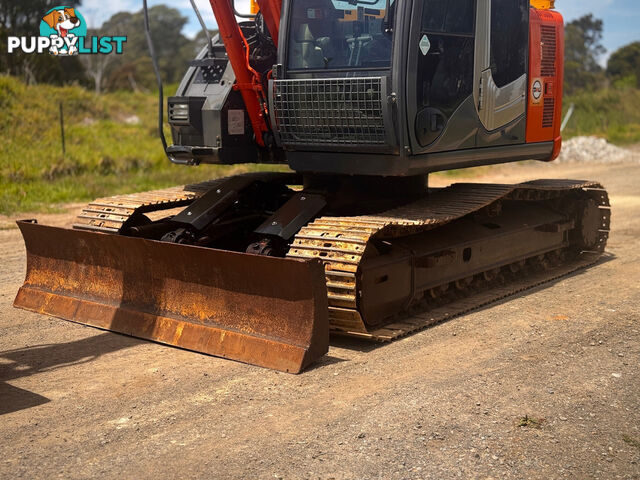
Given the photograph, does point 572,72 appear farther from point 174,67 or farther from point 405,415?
point 405,415

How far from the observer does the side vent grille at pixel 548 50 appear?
7.72 m

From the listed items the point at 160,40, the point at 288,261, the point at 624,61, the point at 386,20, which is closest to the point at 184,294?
the point at 288,261

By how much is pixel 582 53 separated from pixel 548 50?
5592 cm

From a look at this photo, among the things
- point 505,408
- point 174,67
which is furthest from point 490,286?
point 174,67

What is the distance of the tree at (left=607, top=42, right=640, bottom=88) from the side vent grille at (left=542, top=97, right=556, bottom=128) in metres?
47.9

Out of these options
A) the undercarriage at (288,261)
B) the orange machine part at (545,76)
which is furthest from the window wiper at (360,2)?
the orange machine part at (545,76)

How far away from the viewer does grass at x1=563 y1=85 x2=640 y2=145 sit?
27.0 metres

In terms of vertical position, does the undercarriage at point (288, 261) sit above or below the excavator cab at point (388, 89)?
below

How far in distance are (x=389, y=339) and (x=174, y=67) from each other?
60.8 meters

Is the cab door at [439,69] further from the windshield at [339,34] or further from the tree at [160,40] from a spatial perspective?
the tree at [160,40]

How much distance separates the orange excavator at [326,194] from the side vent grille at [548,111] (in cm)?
3

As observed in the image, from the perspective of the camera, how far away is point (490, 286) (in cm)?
782

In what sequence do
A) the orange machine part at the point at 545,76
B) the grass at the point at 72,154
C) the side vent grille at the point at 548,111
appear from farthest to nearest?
the grass at the point at 72,154 < the side vent grille at the point at 548,111 < the orange machine part at the point at 545,76

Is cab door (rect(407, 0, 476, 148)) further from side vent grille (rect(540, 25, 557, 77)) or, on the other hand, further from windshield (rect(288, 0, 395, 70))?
side vent grille (rect(540, 25, 557, 77))
